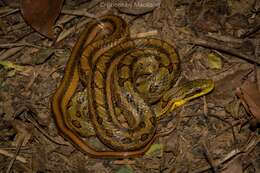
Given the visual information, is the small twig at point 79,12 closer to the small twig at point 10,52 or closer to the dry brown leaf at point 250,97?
the small twig at point 10,52

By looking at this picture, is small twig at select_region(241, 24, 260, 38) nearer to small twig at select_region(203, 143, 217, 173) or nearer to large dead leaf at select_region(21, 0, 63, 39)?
small twig at select_region(203, 143, 217, 173)

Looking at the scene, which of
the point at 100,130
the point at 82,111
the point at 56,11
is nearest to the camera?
the point at 100,130

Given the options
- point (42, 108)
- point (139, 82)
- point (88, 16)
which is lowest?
point (42, 108)

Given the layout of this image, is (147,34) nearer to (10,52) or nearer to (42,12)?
(42,12)

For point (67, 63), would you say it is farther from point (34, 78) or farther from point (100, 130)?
point (100, 130)

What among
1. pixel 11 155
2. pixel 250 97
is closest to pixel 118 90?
pixel 11 155

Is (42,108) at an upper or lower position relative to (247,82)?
lower

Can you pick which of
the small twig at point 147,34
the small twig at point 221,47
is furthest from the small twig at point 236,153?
the small twig at point 147,34

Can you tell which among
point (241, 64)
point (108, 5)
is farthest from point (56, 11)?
point (241, 64)
